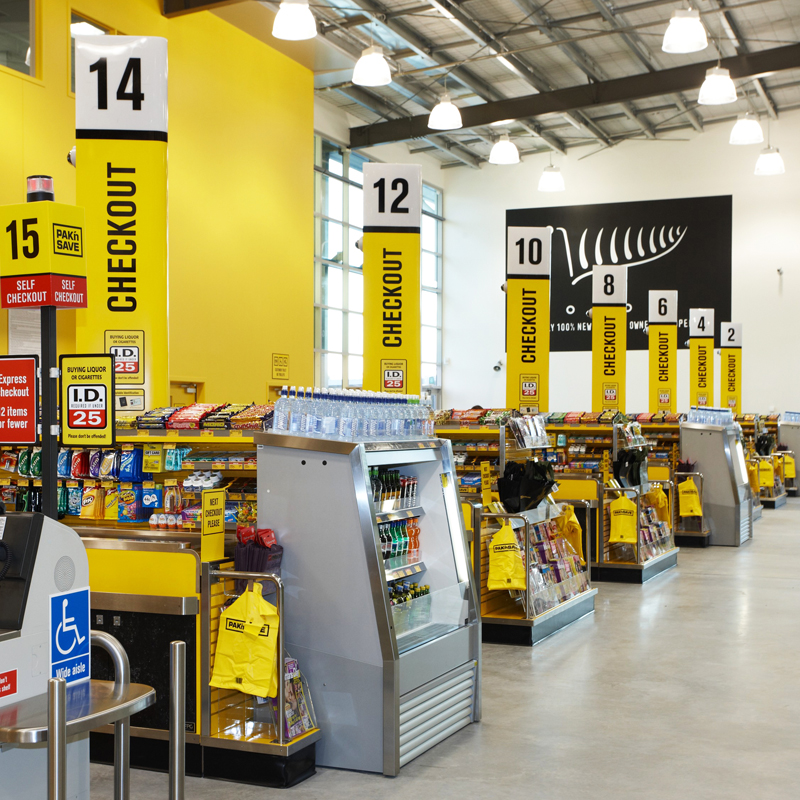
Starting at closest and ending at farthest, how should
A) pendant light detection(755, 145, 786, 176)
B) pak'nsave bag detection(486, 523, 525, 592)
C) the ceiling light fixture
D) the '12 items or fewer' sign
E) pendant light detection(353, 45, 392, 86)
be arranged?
1. the '12 items or fewer' sign
2. pak'nsave bag detection(486, 523, 525, 592)
3. pendant light detection(353, 45, 392, 86)
4. the ceiling light fixture
5. pendant light detection(755, 145, 786, 176)

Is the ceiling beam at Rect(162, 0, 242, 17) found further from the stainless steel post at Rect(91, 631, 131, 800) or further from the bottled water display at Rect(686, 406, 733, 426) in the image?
the stainless steel post at Rect(91, 631, 131, 800)

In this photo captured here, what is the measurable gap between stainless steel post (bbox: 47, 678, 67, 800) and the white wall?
72.8ft

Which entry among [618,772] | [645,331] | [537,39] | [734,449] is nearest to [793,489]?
[645,331]

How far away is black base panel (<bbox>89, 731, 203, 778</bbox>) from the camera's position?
4148 mm

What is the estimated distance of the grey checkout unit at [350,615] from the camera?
13.5 ft

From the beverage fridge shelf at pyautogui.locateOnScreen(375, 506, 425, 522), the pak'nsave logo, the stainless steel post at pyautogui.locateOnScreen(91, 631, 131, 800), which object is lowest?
the stainless steel post at pyautogui.locateOnScreen(91, 631, 131, 800)

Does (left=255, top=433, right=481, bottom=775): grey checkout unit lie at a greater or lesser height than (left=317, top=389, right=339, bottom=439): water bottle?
lesser

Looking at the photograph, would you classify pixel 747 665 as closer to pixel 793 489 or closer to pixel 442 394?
pixel 793 489

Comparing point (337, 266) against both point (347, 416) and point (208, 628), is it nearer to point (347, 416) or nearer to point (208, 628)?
point (347, 416)

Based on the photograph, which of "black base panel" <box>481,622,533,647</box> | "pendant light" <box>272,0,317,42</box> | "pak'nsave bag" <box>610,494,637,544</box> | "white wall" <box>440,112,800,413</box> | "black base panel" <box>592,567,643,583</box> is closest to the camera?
"black base panel" <box>481,622,533,647</box>

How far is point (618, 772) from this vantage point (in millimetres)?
4207

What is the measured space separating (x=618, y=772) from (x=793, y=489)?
1718 centimetres

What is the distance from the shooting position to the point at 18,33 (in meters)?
10.1

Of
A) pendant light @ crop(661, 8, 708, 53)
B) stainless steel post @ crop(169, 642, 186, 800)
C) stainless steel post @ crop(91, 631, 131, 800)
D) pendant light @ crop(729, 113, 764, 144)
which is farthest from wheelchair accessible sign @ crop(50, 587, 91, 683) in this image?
pendant light @ crop(729, 113, 764, 144)
